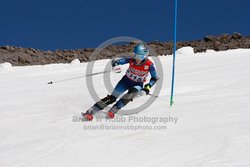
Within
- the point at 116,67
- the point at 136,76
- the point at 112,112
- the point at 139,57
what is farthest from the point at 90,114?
the point at 139,57

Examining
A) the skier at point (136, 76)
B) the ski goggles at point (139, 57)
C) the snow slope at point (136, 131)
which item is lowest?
the snow slope at point (136, 131)

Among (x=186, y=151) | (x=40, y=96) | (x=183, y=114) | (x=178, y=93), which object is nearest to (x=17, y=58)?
(x=40, y=96)

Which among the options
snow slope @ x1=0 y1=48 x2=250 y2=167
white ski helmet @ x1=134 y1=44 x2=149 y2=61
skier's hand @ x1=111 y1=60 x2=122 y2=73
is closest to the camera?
snow slope @ x1=0 y1=48 x2=250 y2=167

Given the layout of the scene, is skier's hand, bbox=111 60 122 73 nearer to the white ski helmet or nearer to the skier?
the skier

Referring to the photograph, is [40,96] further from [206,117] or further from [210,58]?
[210,58]

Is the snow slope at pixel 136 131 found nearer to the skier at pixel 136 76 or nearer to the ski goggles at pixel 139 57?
the skier at pixel 136 76

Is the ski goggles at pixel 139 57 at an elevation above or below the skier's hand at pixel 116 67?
above

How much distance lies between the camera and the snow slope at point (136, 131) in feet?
17.2

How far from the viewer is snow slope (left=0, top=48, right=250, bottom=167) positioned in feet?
17.2

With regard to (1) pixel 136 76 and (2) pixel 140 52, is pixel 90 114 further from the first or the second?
(2) pixel 140 52

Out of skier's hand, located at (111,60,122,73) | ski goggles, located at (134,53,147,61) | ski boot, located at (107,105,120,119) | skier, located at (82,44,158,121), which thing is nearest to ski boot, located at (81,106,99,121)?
skier, located at (82,44,158,121)

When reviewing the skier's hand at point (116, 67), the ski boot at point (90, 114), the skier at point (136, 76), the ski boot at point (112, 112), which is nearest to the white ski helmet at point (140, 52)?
the skier at point (136, 76)

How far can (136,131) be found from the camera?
6.65m

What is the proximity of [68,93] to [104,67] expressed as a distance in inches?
233
